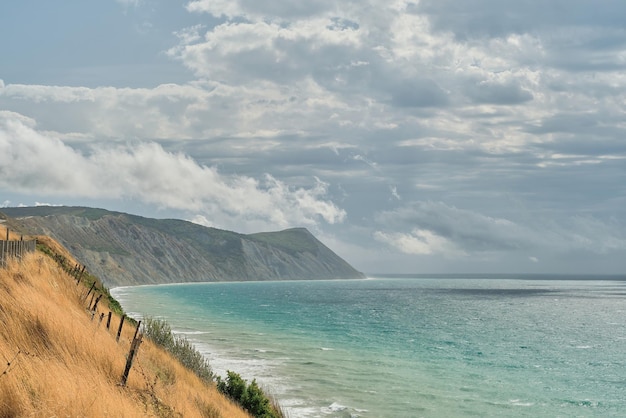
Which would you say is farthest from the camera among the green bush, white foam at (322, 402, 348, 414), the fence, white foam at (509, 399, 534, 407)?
white foam at (509, 399, 534, 407)

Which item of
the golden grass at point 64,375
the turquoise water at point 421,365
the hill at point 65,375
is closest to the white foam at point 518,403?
the turquoise water at point 421,365

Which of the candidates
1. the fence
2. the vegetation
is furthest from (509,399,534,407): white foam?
the fence

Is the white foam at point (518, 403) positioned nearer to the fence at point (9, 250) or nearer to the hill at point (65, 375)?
the hill at point (65, 375)

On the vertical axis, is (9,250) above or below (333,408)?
above

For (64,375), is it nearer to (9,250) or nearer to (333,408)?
(9,250)

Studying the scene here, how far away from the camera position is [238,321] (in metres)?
75.4

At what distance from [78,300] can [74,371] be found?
12.9 meters

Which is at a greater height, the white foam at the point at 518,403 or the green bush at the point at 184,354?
the green bush at the point at 184,354

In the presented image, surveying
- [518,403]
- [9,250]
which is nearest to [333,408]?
[518,403]

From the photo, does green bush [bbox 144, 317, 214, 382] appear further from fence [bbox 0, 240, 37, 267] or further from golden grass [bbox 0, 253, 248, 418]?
fence [bbox 0, 240, 37, 267]

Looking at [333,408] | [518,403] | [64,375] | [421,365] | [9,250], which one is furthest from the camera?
[421,365]

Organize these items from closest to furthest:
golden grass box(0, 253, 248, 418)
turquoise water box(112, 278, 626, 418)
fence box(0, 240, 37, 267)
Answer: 1. golden grass box(0, 253, 248, 418)
2. fence box(0, 240, 37, 267)
3. turquoise water box(112, 278, 626, 418)

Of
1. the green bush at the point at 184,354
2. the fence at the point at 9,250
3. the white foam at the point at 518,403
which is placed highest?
the fence at the point at 9,250

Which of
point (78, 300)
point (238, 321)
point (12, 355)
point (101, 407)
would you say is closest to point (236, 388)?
point (78, 300)
